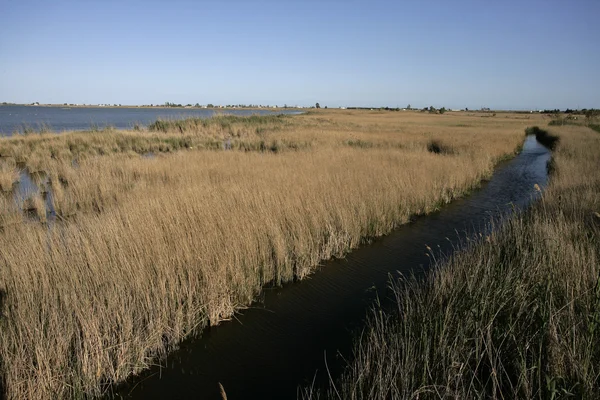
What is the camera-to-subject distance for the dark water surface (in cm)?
347

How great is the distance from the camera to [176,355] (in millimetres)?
3848

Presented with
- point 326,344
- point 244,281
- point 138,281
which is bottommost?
point 326,344

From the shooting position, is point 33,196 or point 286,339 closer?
point 286,339

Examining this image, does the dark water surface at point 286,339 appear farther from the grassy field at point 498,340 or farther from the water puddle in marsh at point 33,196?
the water puddle in marsh at point 33,196

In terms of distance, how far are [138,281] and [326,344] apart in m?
2.44

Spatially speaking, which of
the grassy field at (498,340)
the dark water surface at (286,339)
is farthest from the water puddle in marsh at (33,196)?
the grassy field at (498,340)

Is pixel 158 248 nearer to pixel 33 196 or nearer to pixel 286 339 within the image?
pixel 286 339

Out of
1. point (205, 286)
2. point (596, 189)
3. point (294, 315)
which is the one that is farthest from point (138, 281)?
point (596, 189)

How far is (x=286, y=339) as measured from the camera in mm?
4234

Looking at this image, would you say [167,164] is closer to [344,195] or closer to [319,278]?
[344,195]

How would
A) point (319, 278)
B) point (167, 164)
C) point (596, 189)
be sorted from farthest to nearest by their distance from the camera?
point (167, 164) → point (596, 189) → point (319, 278)

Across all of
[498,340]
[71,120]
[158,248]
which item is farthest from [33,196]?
[71,120]

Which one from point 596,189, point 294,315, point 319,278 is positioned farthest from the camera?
point 596,189

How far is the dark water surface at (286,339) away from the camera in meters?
3.47
